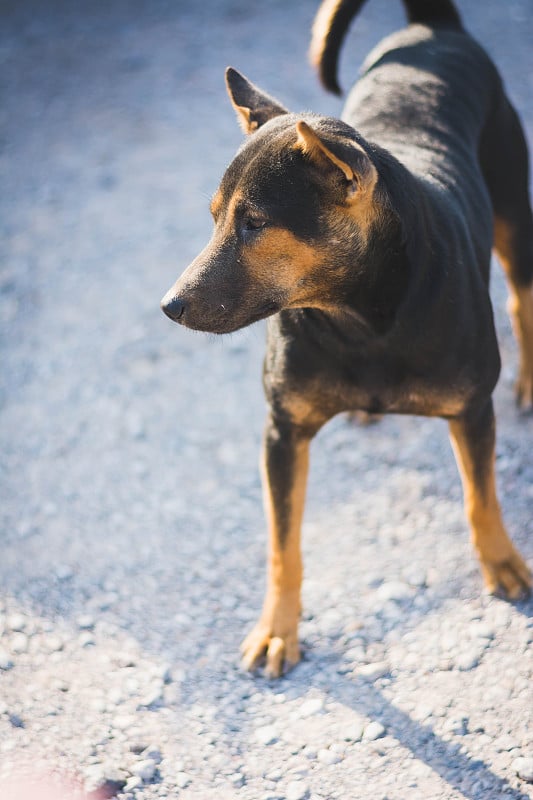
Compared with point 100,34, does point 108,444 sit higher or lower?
lower

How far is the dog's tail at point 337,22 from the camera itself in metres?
4.01

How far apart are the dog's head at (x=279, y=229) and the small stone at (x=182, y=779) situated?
5.14 feet

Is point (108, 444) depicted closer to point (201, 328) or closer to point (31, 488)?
point (31, 488)

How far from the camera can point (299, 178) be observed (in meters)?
2.57

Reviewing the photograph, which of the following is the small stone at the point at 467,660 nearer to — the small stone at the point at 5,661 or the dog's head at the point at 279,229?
the dog's head at the point at 279,229

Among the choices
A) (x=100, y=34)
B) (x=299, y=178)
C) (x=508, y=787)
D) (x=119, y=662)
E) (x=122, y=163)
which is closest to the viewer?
(x=299, y=178)

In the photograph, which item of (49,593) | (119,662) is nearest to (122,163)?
(49,593)

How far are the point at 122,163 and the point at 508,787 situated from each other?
555 centimetres

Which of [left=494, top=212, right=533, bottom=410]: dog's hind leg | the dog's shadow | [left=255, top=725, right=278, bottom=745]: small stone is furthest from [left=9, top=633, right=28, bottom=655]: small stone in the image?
[left=494, top=212, right=533, bottom=410]: dog's hind leg

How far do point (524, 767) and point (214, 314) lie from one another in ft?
5.93

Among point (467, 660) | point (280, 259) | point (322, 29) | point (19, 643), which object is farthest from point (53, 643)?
point (322, 29)

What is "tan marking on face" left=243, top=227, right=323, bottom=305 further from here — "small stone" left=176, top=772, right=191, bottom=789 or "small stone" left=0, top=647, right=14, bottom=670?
"small stone" left=0, top=647, right=14, bottom=670

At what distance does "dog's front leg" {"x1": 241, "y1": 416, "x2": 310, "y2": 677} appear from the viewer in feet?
10.5

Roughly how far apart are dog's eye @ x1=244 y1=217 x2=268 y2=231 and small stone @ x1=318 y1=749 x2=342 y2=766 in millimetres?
1831
